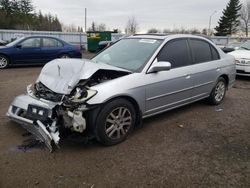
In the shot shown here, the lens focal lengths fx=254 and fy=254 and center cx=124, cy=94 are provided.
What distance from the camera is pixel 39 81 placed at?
14.5 feet

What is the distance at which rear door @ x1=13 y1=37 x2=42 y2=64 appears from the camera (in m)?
11.2

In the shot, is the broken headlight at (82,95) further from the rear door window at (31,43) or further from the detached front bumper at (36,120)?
the rear door window at (31,43)

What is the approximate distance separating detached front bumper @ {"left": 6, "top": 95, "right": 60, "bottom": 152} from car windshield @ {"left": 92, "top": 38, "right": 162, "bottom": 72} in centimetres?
150

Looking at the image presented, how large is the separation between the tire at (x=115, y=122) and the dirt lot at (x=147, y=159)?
141mm

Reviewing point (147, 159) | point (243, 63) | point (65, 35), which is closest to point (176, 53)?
point (147, 159)

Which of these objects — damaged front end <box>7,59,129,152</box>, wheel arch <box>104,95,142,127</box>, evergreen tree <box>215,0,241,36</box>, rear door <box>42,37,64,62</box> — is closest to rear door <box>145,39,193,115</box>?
wheel arch <box>104,95,142,127</box>

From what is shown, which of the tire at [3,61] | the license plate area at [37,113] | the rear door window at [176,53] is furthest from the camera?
the tire at [3,61]

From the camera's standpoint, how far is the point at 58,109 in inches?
142

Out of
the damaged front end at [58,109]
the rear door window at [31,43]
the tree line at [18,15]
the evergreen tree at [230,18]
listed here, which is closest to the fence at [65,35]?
the rear door window at [31,43]

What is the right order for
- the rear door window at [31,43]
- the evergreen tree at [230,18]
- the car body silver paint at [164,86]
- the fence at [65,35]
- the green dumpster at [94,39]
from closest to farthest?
1. the car body silver paint at [164,86]
2. the rear door window at [31,43]
3. the fence at [65,35]
4. the green dumpster at [94,39]
5. the evergreen tree at [230,18]

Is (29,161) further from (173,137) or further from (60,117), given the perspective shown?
(173,137)

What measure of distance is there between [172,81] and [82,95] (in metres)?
1.82

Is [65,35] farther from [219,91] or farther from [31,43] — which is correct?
[219,91]

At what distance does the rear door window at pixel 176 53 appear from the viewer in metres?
4.63
